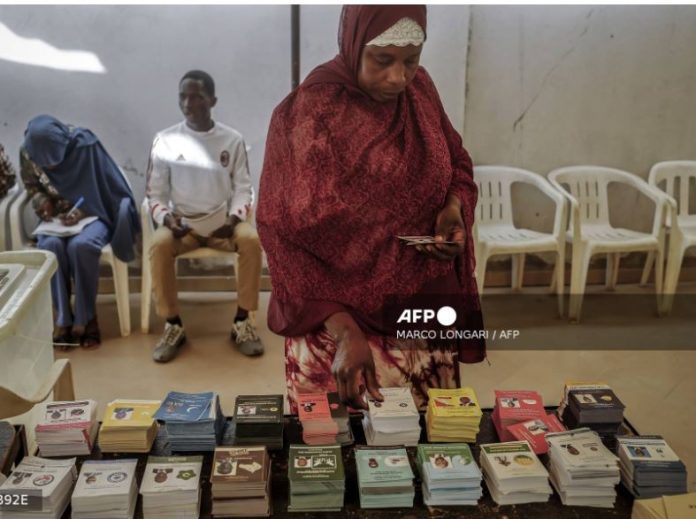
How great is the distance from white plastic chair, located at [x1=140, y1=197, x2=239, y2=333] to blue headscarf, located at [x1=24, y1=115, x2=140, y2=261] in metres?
0.06

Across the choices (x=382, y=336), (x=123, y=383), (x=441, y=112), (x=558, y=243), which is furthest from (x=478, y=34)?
(x=123, y=383)

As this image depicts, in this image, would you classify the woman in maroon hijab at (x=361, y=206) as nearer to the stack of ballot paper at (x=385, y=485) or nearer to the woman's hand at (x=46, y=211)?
the stack of ballot paper at (x=385, y=485)

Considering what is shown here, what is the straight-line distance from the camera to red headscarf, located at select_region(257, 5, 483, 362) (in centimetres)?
175

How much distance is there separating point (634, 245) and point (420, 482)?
1.53 meters

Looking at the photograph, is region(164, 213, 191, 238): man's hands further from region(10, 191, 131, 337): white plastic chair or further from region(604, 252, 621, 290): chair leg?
region(604, 252, 621, 290): chair leg

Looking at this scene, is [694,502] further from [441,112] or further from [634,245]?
[634,245]

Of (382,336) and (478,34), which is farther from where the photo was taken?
(478,34)

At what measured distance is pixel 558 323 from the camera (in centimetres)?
286

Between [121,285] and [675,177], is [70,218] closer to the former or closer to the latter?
[121,285]

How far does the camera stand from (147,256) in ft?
10.3

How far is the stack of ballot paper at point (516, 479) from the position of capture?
1.57 metres

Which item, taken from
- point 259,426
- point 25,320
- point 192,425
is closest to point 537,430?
point 259,426

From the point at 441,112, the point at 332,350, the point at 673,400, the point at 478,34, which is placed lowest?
the point at 673,400

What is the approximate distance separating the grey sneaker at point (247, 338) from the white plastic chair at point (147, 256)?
27 cm
